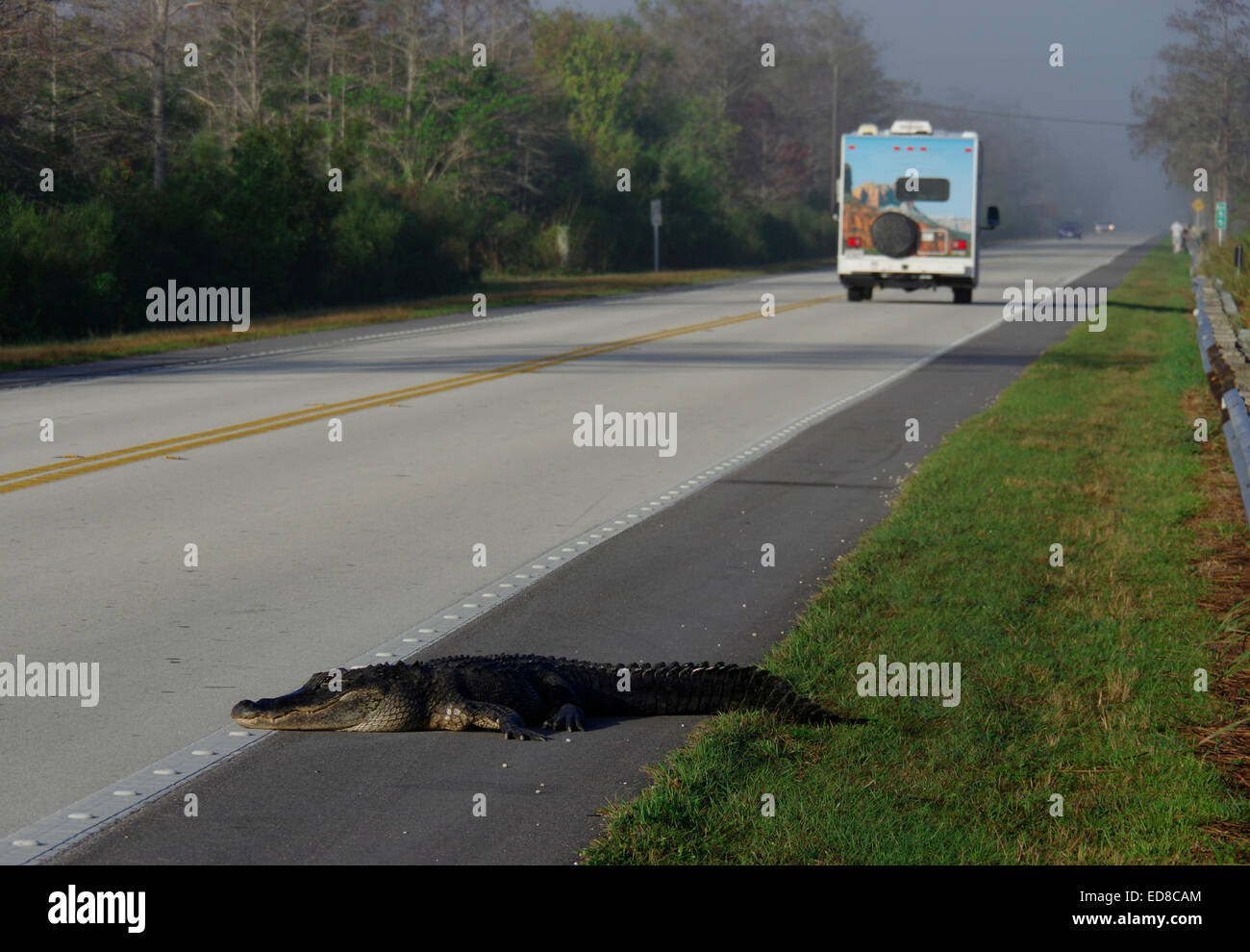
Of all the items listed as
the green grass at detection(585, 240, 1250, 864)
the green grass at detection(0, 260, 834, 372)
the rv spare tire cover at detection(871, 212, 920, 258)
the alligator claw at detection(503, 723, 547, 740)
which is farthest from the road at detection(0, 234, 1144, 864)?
the rv spare tire cover at detection(871, 212, 920, 258)

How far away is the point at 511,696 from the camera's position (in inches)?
268

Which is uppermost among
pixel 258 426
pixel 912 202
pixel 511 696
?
pixel 912 202

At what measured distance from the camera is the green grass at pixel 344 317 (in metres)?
24.2

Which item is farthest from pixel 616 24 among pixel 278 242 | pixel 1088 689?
pixel 1088 689

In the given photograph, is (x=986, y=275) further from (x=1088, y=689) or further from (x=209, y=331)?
(x=1088, y=689)

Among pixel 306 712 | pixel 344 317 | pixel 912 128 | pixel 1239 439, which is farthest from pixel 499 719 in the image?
pixel 912 128

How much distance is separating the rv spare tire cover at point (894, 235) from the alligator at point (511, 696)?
28.5 meters

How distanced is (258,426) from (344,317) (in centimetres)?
1643

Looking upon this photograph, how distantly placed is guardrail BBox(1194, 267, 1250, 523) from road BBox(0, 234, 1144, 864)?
2.56m

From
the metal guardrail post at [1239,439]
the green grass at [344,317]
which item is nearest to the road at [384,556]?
the metal guardrail post at [1239,439]

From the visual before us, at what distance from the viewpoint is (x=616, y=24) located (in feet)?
315

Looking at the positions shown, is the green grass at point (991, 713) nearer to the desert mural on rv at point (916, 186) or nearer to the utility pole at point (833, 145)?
the desert mural on rv at point (916, 186)

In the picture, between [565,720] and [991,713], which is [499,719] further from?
[991,713]

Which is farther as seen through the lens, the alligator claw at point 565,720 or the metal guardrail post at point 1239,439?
the metal guardrail post at point 1239,439
